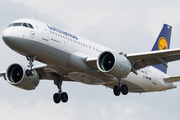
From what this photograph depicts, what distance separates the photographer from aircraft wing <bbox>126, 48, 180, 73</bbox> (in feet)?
112

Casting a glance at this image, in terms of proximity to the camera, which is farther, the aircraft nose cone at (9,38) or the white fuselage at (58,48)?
the white fuselage at (58,48)

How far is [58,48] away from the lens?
1281 inches

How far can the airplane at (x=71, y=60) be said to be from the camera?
31469 millimetres

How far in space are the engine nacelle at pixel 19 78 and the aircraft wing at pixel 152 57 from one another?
8.99 meters

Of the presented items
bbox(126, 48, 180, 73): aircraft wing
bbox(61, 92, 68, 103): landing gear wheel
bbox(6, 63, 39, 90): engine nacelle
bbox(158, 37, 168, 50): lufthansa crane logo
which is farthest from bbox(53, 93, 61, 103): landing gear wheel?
bbox(158, 37, 168, 50): lufthansa crane logo

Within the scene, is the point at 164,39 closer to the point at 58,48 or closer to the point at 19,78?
the point at 19,78

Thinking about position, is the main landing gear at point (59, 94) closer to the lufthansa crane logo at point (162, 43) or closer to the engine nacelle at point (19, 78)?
the engine nacelle at point (19, 78)

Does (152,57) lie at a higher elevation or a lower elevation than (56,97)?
higher

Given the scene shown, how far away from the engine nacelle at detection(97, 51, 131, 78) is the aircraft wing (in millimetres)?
1194

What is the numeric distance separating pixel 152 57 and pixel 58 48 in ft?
26.4

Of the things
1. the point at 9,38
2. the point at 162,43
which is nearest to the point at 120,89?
the point at 9,38

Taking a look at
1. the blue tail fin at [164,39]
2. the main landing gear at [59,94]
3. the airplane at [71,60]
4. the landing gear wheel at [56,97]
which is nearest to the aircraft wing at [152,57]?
the airplane at [71,60]

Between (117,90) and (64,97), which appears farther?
(64,97)

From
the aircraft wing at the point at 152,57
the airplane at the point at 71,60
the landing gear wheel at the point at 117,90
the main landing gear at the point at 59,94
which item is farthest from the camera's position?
the main landing gear at the point at 59,94
